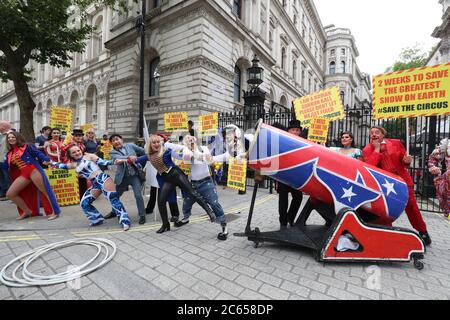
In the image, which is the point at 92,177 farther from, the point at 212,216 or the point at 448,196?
the point at 448,196

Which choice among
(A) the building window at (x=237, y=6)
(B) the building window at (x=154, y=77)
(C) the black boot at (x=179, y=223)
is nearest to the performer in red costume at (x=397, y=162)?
(C) the black boot at (x=179, y=223)

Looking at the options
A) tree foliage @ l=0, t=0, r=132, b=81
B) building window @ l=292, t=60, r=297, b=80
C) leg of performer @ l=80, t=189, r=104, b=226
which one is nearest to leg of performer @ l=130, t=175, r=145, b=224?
leg of performer @ l=80, t=189, r=104, b=226

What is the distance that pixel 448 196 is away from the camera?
4.51 m

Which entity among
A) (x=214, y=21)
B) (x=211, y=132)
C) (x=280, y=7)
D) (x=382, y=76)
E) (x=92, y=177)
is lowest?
(x=92, y=177)

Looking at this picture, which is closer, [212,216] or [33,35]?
[212,216]

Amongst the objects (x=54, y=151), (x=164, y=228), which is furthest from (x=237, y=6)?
(x=164, y=228)

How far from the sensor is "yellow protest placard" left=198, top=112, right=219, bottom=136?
25.7 feet

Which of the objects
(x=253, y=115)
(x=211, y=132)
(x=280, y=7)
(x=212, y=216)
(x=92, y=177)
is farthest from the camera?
(x=280, y=7)

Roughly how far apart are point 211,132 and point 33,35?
975 cm

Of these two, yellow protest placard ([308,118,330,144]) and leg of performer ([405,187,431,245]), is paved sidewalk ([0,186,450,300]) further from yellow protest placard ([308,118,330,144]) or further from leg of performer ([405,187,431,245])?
yellow protest placard ([308,118,330,144])

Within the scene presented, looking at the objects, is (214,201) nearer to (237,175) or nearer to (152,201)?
(152,201)

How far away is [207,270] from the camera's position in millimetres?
2875

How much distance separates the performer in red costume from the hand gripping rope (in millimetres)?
4116

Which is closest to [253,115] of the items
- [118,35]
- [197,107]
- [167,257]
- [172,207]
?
[197,107]
